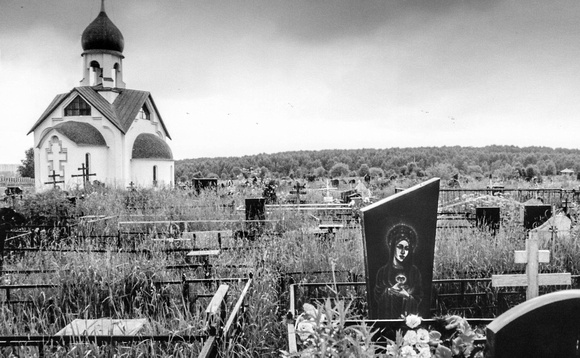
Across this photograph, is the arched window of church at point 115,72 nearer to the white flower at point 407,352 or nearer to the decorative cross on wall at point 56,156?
the decorative cross on wall at point 56,156

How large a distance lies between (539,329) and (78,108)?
110ft

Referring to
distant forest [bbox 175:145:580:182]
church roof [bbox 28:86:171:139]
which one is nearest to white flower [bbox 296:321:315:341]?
church roof [bbox 28:86:171:139]

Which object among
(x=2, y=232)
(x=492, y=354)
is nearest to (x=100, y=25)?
(x=2, y=232)

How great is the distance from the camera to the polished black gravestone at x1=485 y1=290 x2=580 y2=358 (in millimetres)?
Answer: 2488

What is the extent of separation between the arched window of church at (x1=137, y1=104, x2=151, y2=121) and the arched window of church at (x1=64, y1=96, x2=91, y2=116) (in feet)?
10.9

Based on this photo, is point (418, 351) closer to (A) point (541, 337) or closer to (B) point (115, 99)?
(A) point (541, 337)

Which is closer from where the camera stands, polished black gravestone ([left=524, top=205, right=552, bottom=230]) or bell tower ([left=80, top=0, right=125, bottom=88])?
polished black gravestone ([left=524, top=205, right=552, bottom=230])

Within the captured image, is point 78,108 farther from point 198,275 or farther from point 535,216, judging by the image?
point 535,216

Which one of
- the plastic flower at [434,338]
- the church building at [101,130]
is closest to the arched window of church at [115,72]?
the church building at [101,130]

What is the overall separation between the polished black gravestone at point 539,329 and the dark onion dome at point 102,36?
109 ft

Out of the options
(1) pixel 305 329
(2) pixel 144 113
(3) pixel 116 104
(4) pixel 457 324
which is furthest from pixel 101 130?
(4) pixel 457 324

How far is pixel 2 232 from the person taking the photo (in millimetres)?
6242

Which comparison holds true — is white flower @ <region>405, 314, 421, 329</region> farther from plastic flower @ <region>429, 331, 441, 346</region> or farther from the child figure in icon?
the child figure in icon

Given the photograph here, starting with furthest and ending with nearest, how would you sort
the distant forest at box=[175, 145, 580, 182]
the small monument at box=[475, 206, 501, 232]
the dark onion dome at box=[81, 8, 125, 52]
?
1. the distant forest at box=[175, 145, 580, 182]
2. the dark onion dome at box=[81, 8, 125, 52]
3. the small monument at box=[475, 206, 501, 232]
